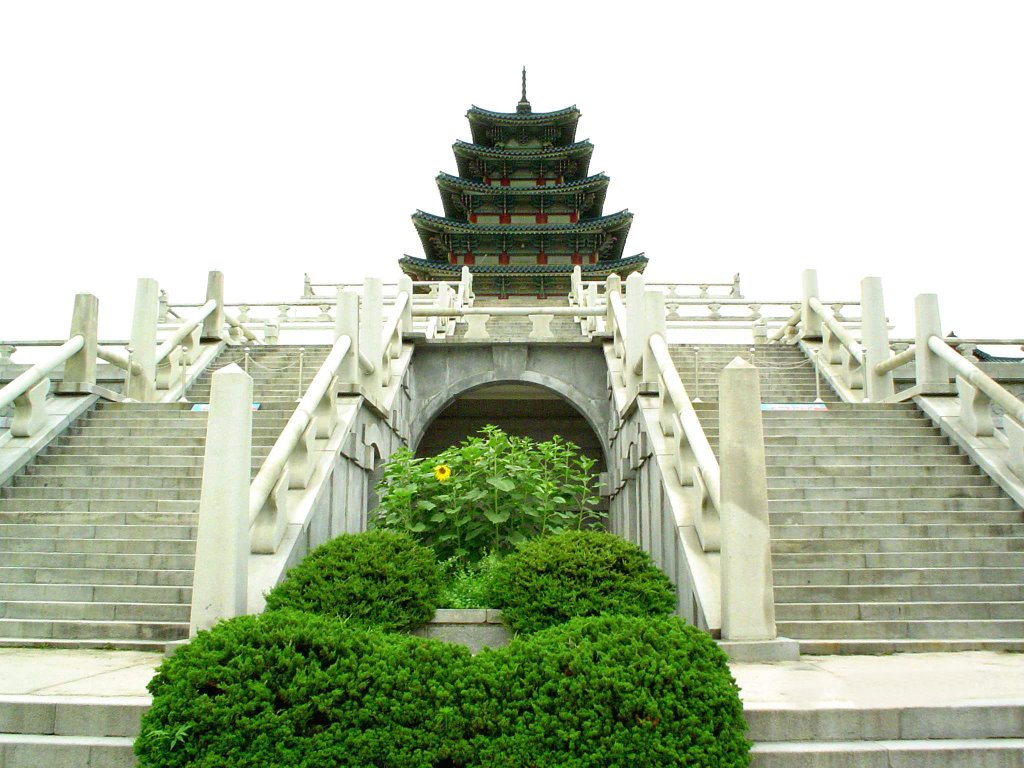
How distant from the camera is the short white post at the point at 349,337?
9695 mm

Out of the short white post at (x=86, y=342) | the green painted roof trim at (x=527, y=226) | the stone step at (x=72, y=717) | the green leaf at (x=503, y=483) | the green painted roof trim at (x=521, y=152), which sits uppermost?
the green painted roof trim at (x=521, y=152)

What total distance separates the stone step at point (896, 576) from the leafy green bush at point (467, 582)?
2341 mm

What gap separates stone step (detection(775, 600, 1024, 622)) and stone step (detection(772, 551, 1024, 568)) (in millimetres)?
595

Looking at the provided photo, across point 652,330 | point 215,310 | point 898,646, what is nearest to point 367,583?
point 898,646

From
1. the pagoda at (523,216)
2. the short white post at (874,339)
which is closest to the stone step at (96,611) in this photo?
the short white post at (874,339)

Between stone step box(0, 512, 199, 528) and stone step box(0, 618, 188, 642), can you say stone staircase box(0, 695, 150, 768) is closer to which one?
stone step box(0, 618, 188, 642)

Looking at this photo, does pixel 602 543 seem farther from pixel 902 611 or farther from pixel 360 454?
pixel 360 454

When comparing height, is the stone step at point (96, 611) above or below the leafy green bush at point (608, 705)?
above

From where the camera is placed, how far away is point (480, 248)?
120ft

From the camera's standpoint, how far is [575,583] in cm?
620

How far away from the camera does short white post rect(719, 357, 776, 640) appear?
19.3 feet

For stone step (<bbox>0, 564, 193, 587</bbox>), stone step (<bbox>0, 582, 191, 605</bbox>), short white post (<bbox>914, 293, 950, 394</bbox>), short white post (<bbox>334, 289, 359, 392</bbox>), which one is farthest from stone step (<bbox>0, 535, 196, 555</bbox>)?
short white post (<bbox>914, 293, 950, 394</bbox>)

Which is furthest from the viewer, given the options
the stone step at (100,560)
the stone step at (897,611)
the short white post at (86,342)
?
the short white post at (86,342)

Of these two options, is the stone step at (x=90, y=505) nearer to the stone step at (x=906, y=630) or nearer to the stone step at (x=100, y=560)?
the stone step at (x=100, y=560)
